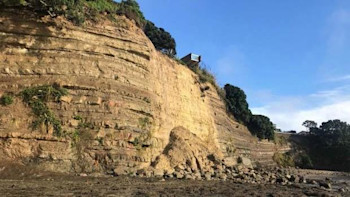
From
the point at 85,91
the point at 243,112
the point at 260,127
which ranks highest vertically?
the point at 243,112

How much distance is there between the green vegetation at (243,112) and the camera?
1704 inches

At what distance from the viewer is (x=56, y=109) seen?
55.0 feet

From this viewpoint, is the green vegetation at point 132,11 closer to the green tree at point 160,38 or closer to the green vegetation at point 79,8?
the green vegetation at point 79,8

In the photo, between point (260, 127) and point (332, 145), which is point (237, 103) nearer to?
point (260, 127)

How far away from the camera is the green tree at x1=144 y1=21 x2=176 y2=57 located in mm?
34031

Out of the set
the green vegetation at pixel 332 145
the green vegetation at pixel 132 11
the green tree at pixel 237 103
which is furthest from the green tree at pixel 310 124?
the green vegetation at pixel 132 11

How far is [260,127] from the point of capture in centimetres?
4588

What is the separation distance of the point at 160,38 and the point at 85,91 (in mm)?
17785

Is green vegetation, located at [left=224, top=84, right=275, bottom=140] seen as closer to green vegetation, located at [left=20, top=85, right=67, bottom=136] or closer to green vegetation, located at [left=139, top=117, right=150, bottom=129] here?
green vegetation, located at [left=139, top=117, right=150, bottom=129]

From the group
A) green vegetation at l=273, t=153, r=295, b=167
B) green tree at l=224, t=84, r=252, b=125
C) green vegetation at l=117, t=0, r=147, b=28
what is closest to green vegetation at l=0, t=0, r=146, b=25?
green vegetation at l=117, t=0, r=147, b=28

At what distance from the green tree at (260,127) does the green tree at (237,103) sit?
38.2 inches

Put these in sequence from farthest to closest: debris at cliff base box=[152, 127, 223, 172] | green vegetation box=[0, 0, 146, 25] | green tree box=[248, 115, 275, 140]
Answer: green tree box=[248, 115, 275, 140] < debris at cliff base box=[152, 127, 223, 172] < green vegetation box=[0, 0, 146, 25]

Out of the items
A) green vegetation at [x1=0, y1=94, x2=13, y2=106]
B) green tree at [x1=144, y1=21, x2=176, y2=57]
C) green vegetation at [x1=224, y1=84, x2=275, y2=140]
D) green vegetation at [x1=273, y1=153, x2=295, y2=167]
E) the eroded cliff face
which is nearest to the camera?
the eroded cliff face

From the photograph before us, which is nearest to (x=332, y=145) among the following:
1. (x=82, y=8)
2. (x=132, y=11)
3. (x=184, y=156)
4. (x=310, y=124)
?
(x=310, y=124)
